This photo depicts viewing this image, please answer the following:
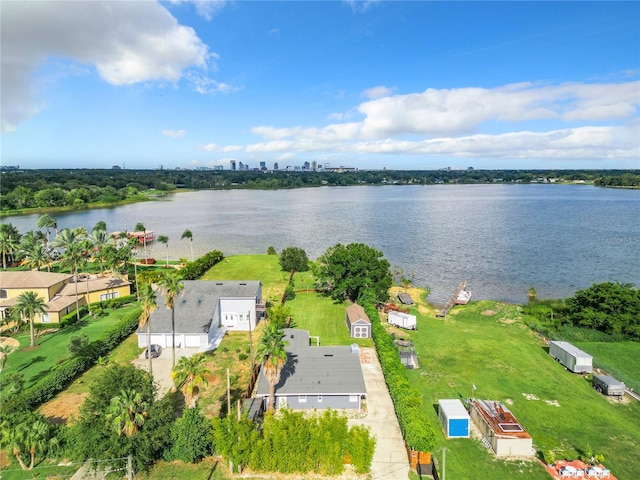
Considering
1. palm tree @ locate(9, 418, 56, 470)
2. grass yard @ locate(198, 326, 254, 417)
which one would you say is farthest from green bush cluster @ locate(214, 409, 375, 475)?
palm tree @ locate(9, 418, 56, 470)

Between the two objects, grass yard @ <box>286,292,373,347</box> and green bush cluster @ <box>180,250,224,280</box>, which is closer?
grass yard @ <box>286,292,373,347</box>

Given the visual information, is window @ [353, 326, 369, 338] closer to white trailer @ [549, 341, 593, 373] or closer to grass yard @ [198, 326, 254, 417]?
grass yard @ [198, 326, 254, 417]

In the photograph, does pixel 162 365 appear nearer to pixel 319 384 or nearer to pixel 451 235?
pixel 319 384

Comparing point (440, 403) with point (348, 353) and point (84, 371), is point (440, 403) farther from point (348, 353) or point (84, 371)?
point (84, 371)

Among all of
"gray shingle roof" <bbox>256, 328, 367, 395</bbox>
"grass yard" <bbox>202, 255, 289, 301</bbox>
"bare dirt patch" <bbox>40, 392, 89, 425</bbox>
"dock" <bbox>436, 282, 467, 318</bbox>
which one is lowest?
"bare dirt patch" <bbox>40, 392, 89, 425</bbox>

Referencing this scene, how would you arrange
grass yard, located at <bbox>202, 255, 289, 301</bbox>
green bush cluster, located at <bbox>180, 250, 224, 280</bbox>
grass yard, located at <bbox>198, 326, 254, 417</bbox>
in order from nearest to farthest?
grass yard, located at <bbox>198, 326, 254, 417</bbox>
grass yard, located at <bbox>202, 255, 289, 301</bbox>
green bush cluster, located at <bbox>180, 250, 224, 280</bbox>

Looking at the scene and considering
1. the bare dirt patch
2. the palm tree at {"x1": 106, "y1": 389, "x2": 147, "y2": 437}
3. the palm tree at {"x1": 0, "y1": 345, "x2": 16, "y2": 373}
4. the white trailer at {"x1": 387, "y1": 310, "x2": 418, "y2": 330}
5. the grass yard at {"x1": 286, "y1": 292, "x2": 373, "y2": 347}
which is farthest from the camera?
the white trailer at {"x1": 387, "y1": 310, "x2": 418, "y2": 330}

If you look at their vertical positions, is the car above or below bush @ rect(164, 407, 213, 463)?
below
